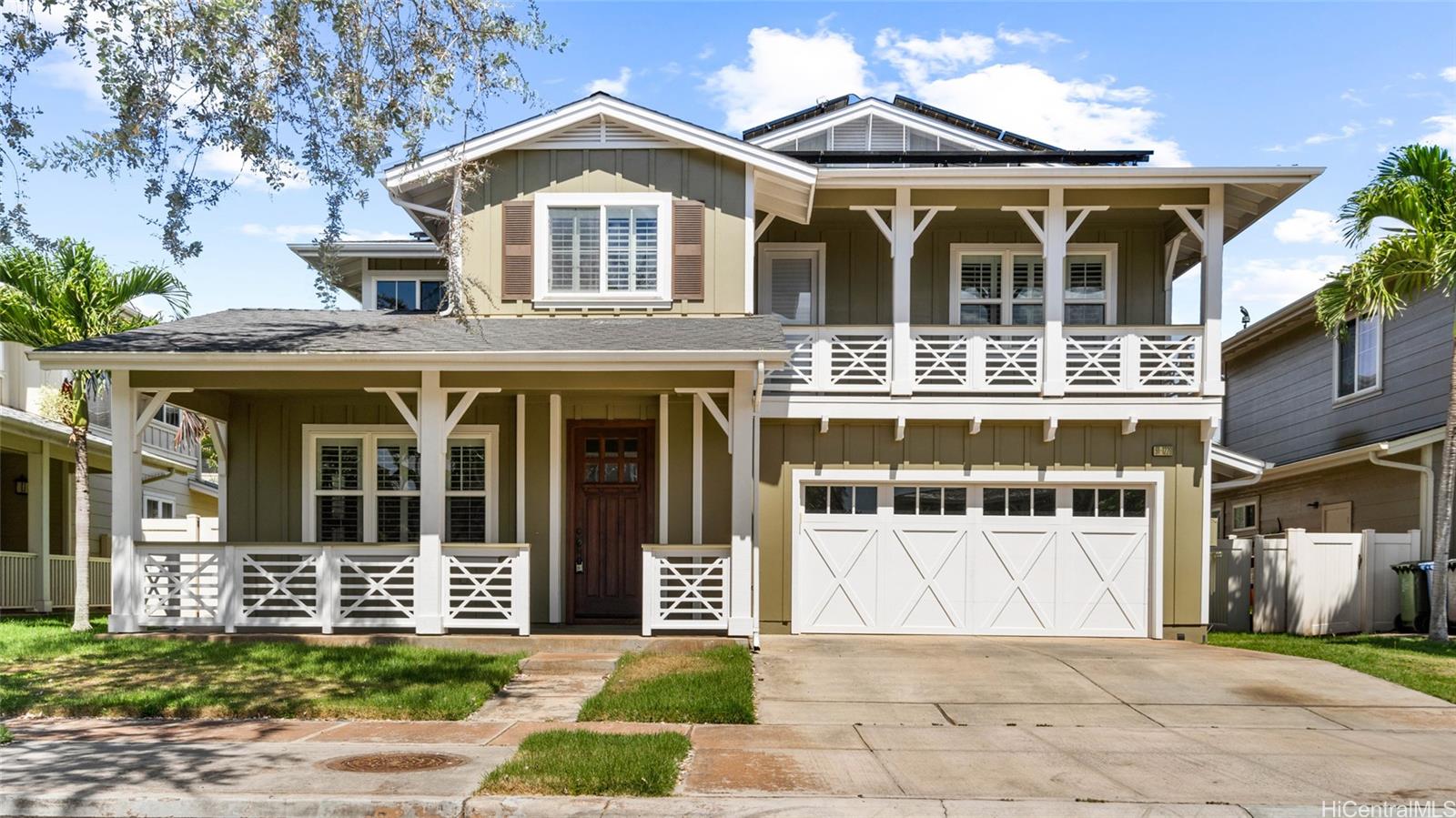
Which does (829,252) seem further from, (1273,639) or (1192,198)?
(1273,639)

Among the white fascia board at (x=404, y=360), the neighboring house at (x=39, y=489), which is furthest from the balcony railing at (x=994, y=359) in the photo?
the neighboring house at (x=39, y=489)

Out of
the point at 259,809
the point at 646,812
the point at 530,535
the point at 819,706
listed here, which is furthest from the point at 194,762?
the point at 530,535

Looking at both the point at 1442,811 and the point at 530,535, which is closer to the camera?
→ the point at 1442,811

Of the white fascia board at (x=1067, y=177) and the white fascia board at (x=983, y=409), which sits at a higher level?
the white fascia board at (x=1067, y=177)

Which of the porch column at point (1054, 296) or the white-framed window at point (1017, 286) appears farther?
the white-framed window at point (1017, 286)

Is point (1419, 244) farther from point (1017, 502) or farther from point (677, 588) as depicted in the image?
point (677, 588)

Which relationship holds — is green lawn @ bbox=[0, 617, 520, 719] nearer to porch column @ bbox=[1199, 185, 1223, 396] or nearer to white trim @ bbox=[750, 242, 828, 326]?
white trim @ bbox=[750, 242, 828, 326]

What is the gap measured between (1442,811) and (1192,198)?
9.45 metres

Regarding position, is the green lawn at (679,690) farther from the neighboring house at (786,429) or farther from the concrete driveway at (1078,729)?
the neighboring house at (786,429)

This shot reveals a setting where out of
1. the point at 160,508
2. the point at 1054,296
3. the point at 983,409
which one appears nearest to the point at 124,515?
the point at 983,409

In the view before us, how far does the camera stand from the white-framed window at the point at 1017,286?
16375 millimetres

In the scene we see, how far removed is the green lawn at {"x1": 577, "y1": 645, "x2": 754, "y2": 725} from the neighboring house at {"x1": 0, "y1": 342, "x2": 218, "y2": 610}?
10.5m

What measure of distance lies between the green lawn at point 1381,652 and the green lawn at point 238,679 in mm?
8685

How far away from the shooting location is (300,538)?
51.0 ft
